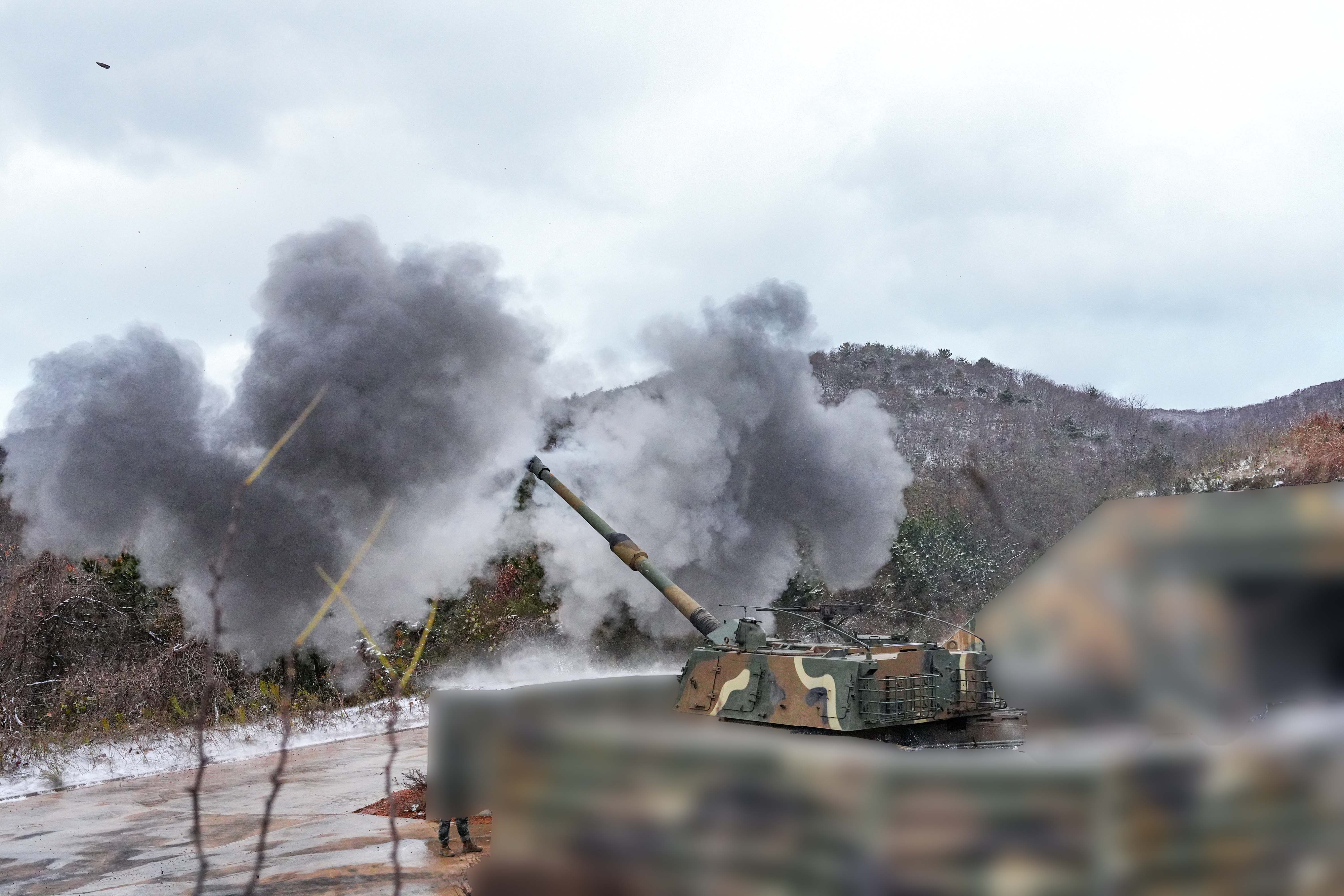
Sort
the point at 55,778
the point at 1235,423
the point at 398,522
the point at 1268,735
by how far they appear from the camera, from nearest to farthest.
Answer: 1. the point at 1268,735
2. the point at 55,778
3. the point at 398,522
4. the point at 1235,423

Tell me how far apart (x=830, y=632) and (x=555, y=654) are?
15.5 feet

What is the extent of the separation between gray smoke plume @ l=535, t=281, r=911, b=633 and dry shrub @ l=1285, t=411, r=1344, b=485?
688cm

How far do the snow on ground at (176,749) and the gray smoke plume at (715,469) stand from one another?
11.9ft

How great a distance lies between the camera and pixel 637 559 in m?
10.5

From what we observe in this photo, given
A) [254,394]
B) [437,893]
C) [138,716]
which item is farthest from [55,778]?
[437,893]

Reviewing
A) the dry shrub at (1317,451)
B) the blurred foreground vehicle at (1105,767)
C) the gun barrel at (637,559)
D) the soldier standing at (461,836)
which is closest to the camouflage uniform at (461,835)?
the soldier standing at (461,836)

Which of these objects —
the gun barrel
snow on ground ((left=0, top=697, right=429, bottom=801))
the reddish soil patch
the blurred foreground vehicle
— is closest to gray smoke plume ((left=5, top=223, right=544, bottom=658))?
snow on ground ((left=0, top=697, right=429, bottom=801))

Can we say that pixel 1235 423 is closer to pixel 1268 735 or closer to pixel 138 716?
pixel 138 716

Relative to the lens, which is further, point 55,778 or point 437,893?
point 55,778

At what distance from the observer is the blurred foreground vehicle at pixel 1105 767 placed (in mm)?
2971

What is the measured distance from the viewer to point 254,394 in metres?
12.6

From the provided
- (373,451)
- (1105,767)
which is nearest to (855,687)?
(1105,767)

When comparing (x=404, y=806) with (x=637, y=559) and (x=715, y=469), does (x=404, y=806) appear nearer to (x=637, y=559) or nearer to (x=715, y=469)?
(x=637, y=559)

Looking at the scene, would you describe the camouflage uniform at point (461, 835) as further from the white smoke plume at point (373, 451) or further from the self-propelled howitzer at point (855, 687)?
the white smoke plume at point (373, 451)
